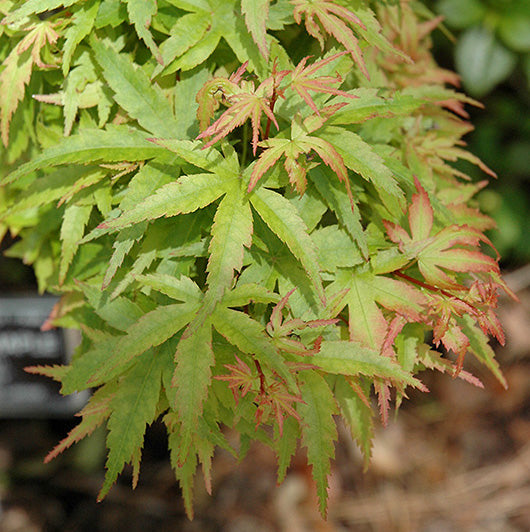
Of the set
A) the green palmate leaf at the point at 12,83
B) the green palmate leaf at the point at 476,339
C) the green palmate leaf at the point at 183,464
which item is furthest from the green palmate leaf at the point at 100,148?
the green palmate leaf at the point at 476,339

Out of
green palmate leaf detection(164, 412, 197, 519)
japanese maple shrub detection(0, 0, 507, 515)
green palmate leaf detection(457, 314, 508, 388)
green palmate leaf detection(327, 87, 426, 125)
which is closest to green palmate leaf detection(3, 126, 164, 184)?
japanese maple shrub detection(0, 0, 507, 515)

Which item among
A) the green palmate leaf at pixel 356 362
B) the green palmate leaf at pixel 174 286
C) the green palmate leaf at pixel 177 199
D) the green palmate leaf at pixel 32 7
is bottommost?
the green palmate leaf at pixel 356 362

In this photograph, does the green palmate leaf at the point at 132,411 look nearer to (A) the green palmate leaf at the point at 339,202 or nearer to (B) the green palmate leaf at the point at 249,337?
(B) the green palmate leaf at the point at 249,337

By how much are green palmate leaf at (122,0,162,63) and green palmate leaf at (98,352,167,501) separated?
1.18 ft

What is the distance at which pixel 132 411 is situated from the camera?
2.15ft

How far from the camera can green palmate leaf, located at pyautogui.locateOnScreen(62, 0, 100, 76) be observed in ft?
2.23

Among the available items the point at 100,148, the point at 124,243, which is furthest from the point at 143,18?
the point at 124,243

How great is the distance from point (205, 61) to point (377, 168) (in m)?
0.26

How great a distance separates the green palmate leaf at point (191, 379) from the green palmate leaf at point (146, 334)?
0.03 m

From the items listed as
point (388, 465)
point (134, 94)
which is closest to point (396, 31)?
point (134, 94)

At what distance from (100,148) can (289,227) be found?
0.80ft

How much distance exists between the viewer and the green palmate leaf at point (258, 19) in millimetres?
618

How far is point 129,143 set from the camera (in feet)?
2.21

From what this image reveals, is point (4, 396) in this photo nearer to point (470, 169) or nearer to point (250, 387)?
point (250, 387)
